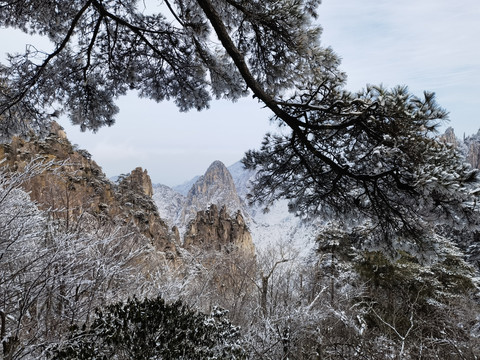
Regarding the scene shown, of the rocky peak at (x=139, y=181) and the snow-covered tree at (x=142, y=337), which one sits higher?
the rocky peak at (x=139, y=181)

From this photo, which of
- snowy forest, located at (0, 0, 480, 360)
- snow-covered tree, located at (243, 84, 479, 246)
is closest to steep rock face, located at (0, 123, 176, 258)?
snowy forest, located at (0, 0, 480, 360)

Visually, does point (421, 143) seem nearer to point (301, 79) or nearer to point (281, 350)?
point (301, 79)

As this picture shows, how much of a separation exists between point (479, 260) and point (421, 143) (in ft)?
49.4

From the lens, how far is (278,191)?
3633 millimetres

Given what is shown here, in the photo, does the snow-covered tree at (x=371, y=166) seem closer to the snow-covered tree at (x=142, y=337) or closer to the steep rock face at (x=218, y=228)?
the snow-covered tree at (x=142, y=337)

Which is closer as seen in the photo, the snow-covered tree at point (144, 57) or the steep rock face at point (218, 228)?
the snow-covered tree at point (144, 57)

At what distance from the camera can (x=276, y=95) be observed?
3102mm

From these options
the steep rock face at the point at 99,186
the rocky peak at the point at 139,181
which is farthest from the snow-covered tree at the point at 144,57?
the rocky peak at the point at 139,181

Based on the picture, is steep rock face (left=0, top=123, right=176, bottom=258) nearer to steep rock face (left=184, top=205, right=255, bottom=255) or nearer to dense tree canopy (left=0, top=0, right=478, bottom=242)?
steep rock face (left=184, top=205, right=255, bottom=255)

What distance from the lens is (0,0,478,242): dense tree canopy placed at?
87.4 inches

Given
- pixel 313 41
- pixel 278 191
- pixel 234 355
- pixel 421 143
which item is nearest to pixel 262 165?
pixel 278 191

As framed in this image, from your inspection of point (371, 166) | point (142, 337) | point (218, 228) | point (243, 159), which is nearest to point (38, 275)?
point (142, 337)

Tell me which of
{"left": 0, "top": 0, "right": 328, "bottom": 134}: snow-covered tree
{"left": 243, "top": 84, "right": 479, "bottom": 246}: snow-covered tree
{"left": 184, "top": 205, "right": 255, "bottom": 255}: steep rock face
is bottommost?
{"left": 184, "top": 205, "right": 255, "bottom": 255}: steep rock face

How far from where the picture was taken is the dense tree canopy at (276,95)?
2.22 meters
